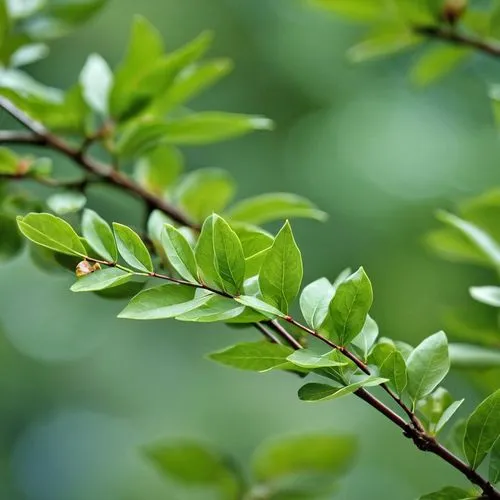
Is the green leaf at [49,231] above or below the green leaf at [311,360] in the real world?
above

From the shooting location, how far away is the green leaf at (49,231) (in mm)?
415

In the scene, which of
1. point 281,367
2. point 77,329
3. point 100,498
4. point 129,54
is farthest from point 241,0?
point 281,367

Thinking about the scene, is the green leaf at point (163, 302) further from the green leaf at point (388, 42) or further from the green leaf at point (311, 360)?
the green leaf at point (388, 42)

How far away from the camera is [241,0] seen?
8.67 feet

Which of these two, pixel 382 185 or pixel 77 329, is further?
pixel 77 329

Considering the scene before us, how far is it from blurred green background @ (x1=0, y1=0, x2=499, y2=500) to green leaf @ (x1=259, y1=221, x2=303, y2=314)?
151cm

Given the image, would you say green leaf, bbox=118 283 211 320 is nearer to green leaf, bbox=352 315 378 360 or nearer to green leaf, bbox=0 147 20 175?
green leaf, bbox=352 315 378 360

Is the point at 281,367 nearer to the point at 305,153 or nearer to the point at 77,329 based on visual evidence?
the point at 305,153

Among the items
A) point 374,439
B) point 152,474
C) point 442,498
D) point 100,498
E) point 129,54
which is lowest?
point 100,498

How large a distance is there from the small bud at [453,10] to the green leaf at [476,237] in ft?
0.79

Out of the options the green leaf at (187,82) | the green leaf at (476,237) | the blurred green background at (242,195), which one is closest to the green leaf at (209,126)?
the green leaf at (187,82)

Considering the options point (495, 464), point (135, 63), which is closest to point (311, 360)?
point (495, 464)

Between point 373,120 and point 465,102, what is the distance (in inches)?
11.3

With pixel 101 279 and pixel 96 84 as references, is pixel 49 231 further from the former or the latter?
pixel 96 84
